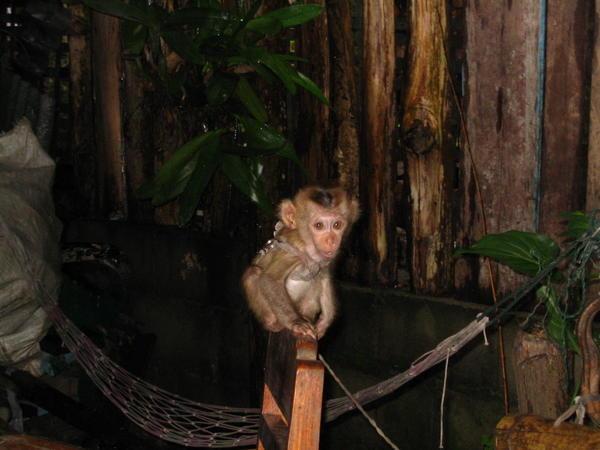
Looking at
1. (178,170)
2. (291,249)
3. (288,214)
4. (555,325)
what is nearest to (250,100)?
(178,170)

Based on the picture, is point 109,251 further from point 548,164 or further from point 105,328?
point 548,164

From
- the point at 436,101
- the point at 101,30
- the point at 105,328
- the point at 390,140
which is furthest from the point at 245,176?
the point at 101,30

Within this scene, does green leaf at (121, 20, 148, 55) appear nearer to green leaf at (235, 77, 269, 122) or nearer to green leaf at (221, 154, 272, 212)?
green leaf at (235, 77, 269, 122)

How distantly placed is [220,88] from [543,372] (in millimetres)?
2672

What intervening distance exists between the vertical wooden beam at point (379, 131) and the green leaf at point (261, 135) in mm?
486

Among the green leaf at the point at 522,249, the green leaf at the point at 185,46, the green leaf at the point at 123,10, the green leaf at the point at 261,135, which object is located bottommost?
the green leaf at the point at 522,249

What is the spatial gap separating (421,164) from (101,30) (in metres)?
3.02

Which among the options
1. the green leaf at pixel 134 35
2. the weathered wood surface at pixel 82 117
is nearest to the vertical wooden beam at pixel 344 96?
the green leaf at pixel 134 35

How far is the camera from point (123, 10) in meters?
4.77

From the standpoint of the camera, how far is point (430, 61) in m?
4.10

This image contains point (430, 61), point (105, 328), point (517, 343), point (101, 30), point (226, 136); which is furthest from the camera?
→ point (101, 30)

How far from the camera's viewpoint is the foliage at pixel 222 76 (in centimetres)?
450

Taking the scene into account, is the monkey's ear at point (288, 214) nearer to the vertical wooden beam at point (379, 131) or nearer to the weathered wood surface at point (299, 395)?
the vertical wooden beam at point (379, 131)

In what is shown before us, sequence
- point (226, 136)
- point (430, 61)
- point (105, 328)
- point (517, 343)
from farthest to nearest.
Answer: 1. point (105, 328)
2. point (226, 136)
3. point (430, 61)
4. point (517, 343)
